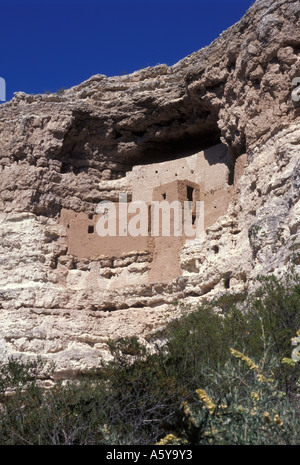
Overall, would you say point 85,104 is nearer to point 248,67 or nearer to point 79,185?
point 79,185

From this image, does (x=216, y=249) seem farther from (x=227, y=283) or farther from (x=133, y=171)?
(x=133, y=171)

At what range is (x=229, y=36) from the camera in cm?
1769

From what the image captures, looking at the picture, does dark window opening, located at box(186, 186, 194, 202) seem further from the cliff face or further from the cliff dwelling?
the cliff face

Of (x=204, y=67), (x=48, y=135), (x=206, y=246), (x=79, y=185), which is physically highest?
(x=204, y=67)

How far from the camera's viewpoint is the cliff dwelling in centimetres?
1797

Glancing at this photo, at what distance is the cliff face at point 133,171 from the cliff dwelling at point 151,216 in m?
0.10

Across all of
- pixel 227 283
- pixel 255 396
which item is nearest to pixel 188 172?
pixel 227 283

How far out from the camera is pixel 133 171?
2036 cm

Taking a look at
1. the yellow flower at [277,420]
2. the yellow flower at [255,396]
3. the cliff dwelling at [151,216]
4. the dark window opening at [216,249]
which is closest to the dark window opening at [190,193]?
→ the cliff dwelling at [151,216]

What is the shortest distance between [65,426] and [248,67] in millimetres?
11477

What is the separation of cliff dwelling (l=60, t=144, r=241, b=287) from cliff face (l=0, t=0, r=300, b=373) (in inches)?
4.0

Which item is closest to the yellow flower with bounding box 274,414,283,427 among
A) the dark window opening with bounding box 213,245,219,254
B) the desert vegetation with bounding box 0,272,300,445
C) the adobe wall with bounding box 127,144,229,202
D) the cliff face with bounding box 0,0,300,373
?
the desert vegetation with bounding box 0,272,300,445

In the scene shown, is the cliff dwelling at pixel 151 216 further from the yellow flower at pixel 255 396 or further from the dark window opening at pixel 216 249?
the yellow flower at pixel 255 396

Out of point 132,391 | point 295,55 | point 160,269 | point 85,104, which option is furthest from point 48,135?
point 132,391
